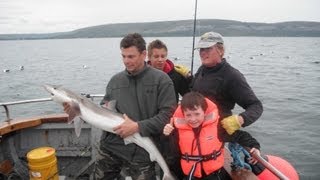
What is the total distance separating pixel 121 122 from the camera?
4.74m

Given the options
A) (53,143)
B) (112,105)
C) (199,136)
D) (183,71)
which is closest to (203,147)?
(199,136)

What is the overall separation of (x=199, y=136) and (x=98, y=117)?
137 cm

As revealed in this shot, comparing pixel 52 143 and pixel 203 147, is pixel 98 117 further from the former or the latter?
pixel 52 143

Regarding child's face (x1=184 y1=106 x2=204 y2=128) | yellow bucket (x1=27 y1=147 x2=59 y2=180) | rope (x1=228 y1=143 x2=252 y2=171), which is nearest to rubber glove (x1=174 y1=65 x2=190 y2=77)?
rope (x1=228 y1=143 x2=252 y2=171)

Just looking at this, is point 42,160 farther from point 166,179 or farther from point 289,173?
point 289,173

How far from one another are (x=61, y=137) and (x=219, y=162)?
3970mm

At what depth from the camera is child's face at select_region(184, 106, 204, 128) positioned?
14.9 ft

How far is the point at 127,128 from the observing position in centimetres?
466

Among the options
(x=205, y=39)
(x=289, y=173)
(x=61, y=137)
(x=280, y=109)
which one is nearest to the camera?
(x=205, y=39)

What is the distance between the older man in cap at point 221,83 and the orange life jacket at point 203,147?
205 mm

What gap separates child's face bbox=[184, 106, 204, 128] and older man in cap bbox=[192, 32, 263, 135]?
1.06 feet

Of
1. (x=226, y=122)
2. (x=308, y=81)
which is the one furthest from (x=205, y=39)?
(x=308, y=81)

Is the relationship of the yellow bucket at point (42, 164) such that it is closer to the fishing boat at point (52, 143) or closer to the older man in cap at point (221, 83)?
the fishing boat at point (52, 143)

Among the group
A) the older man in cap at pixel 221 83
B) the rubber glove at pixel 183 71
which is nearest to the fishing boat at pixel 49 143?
the rubber glove at pixel 183 71
